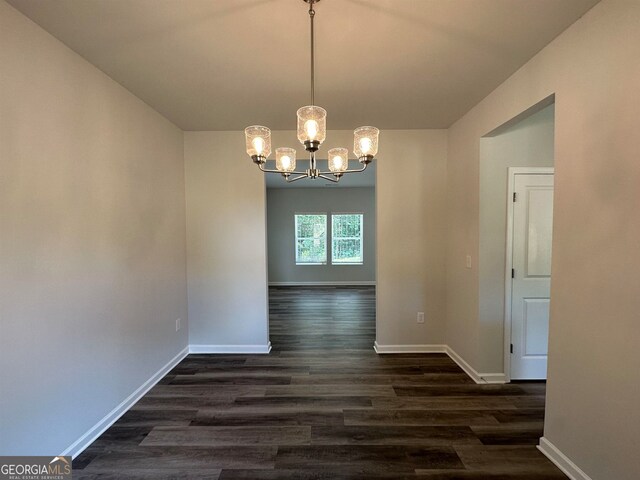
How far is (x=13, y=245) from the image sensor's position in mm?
1455

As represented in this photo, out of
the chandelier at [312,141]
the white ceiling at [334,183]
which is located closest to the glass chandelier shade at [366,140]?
the chandelier at [312,141]

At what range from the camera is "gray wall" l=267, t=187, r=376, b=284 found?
763cm

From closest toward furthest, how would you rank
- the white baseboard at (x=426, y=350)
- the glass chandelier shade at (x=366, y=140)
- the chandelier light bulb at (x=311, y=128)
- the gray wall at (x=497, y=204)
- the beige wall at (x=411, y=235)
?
→ the chandelier light bulb at (x=311, y=128), the glass chandelier shade at (x=366, y=140), the gray wall at (x=497, y=204), the white baseboard at (x=426, y=350), the beige wall at (x=411, y=235)

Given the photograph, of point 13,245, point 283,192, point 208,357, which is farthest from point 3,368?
point 283,192

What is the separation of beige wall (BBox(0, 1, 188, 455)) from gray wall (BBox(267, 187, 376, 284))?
497cm

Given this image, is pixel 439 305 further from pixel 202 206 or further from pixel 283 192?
pixel 283 192

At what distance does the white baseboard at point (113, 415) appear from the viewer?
182 cm

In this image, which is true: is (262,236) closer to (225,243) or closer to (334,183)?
(225,243)

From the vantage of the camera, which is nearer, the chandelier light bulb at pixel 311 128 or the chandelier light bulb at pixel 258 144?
the chandelier light bulb at pixel 311 128

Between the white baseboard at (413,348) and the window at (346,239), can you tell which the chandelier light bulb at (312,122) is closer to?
the white baseboard at (413,348)

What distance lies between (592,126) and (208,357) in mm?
3870

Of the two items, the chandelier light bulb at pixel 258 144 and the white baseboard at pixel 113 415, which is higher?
the chandelier light bulb at pixel 258 144

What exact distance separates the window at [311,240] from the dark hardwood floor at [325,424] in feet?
14.7

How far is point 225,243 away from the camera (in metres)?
3.34
